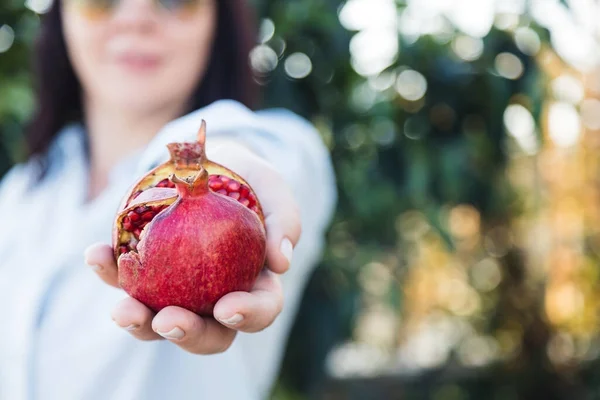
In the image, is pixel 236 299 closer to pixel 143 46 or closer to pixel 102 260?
pixel 102 260

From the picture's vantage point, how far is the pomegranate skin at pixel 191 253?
0.42 meters

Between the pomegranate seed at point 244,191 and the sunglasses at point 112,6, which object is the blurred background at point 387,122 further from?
the pomegranate seed at point 244,191

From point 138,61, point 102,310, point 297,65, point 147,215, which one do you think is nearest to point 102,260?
point 147,215

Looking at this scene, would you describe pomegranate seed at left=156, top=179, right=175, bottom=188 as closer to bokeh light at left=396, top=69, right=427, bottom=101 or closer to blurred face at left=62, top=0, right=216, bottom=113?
blurred face at left=62, top=0, right=216, bottom=113

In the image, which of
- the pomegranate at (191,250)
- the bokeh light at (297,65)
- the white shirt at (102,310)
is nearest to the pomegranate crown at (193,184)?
the pomegranate at (191,250)

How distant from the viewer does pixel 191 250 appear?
1.38ft

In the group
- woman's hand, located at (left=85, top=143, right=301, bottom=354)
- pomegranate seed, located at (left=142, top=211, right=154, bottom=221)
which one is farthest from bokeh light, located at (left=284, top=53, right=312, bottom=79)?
pomegranate seed, located at (left=142, top=211, right=154, bottom=221)

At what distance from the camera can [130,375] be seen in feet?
2.32

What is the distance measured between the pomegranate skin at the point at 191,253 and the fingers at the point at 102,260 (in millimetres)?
29

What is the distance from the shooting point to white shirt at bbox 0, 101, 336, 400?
2.33ft

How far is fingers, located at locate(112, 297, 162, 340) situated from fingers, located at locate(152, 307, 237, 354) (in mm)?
19

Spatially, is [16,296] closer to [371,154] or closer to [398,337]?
[371,154]

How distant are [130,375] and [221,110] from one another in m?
0.31

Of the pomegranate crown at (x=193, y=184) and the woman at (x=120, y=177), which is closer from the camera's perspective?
the pomegranate crown at (x=193, y=184)
